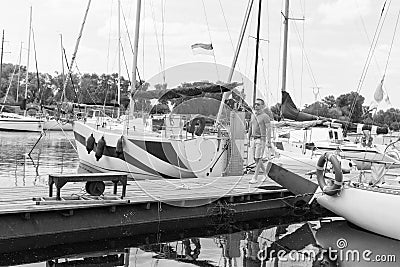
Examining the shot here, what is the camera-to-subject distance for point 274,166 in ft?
46.5

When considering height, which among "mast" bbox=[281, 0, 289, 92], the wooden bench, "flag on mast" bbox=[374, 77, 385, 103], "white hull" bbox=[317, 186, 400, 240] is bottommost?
"white hull" bbox=[317, 186, 400, 240]

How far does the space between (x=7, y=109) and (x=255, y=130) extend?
2375 inches

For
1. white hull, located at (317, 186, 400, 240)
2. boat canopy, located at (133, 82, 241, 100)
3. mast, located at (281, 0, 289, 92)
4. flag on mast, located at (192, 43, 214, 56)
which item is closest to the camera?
white hull, located at (317, 186, 400, 240)

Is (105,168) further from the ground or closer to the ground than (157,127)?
closer to the ground

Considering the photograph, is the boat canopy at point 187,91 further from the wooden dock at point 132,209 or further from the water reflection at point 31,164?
the water reflection at point 31,164

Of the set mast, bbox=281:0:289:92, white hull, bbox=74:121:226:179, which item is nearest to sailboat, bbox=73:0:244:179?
white hull, bbox=74:121:226:179

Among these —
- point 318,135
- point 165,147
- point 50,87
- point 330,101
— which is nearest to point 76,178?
point 165,147

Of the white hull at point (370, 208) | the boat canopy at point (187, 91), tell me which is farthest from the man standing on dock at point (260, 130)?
the white hull at point (370, 208)

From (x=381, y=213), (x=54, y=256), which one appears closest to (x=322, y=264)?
(x=381, y=213)

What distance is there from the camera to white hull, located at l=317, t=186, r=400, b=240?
11.8 meters

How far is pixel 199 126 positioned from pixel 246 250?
609cm

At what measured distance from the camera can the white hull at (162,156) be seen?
1764 centimetres

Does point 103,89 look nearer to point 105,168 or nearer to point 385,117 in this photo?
point 385,117

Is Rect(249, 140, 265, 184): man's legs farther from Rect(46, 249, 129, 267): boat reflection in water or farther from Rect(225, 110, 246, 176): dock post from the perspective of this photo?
Rect(46, 249, 129, 267): boat reflection in water
